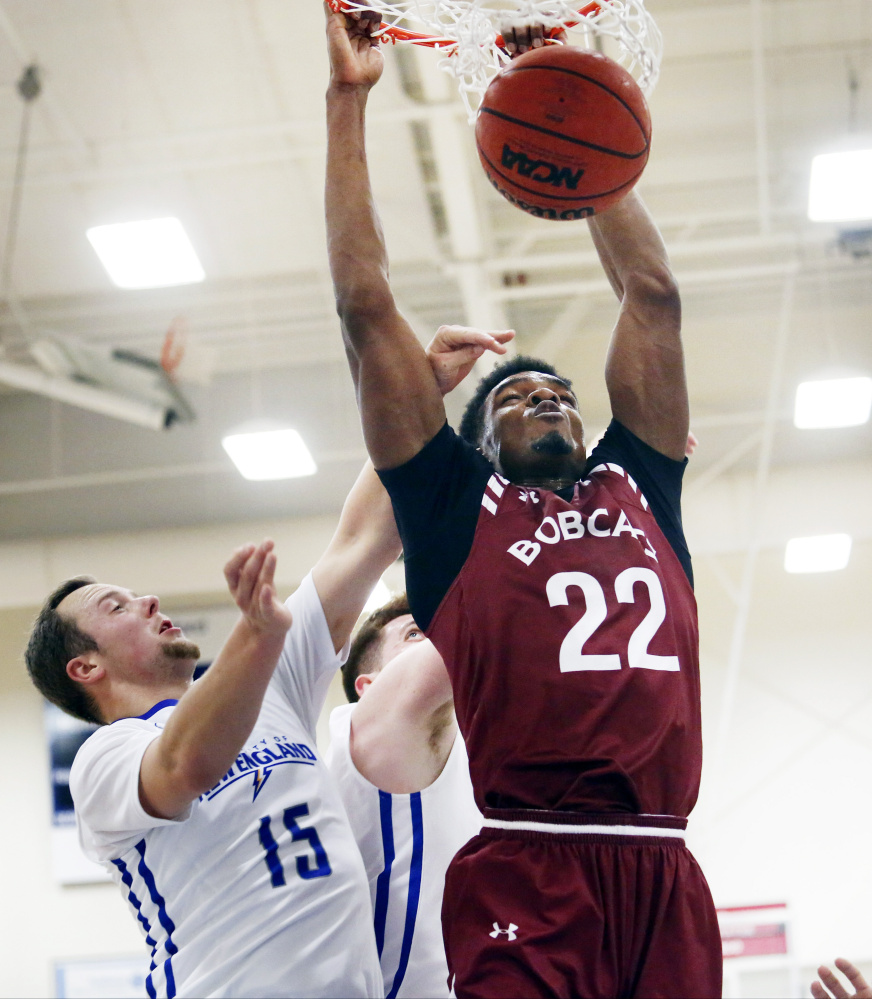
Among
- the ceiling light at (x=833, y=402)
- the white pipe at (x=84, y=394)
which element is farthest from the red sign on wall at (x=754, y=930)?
the white pipe at (x=84, y=394)

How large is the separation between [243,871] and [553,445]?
1.19 meters

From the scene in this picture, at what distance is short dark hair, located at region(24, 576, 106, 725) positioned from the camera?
3.24 meters

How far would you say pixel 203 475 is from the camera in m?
12.3

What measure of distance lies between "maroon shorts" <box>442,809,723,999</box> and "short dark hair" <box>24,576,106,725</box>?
1.32 m

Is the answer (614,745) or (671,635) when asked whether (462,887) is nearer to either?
(614,745)

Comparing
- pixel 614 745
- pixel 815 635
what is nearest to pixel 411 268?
pixel 815 635

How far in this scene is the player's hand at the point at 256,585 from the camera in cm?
235

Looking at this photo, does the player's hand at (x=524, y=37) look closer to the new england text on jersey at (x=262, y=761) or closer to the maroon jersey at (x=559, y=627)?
the maroon jersey at (x=559, y=627)

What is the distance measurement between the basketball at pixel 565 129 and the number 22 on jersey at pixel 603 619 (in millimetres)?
824

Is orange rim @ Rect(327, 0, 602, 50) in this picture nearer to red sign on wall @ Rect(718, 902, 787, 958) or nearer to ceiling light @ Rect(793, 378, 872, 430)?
ceiling light @ Rect(793, 378, 872, 430)

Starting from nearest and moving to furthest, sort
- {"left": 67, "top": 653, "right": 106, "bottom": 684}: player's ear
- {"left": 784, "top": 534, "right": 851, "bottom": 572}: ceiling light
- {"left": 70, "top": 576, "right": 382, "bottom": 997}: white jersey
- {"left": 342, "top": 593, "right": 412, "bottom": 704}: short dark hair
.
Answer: {"left": 70, "top": 576, "right": 382, "bottom": 997}: white jersey → {"left": 67, "top": 653, "right": 106, "bottom": 684}: player's ear → {"left": 342, "top": 593, "right": 412, "bottom": 704}: short dark hair → {"left": 784, "top": 534, "right": 851, "bottom": 572}: ceiling light

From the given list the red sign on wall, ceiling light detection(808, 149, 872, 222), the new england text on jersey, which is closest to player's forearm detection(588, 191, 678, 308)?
the new england text on jersey

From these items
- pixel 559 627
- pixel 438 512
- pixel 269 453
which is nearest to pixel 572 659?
pixel 559 627

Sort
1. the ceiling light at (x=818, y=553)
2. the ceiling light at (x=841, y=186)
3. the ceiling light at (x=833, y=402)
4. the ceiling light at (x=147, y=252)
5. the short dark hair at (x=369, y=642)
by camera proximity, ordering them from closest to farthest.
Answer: the short dark hair at (x=369, y=642), the ceiling light at (x=841, y=186), the ceiling light at (x=147, y=252), the ceiling light at (x=833, y=402), the ceiling light at (x=818, y=553)
